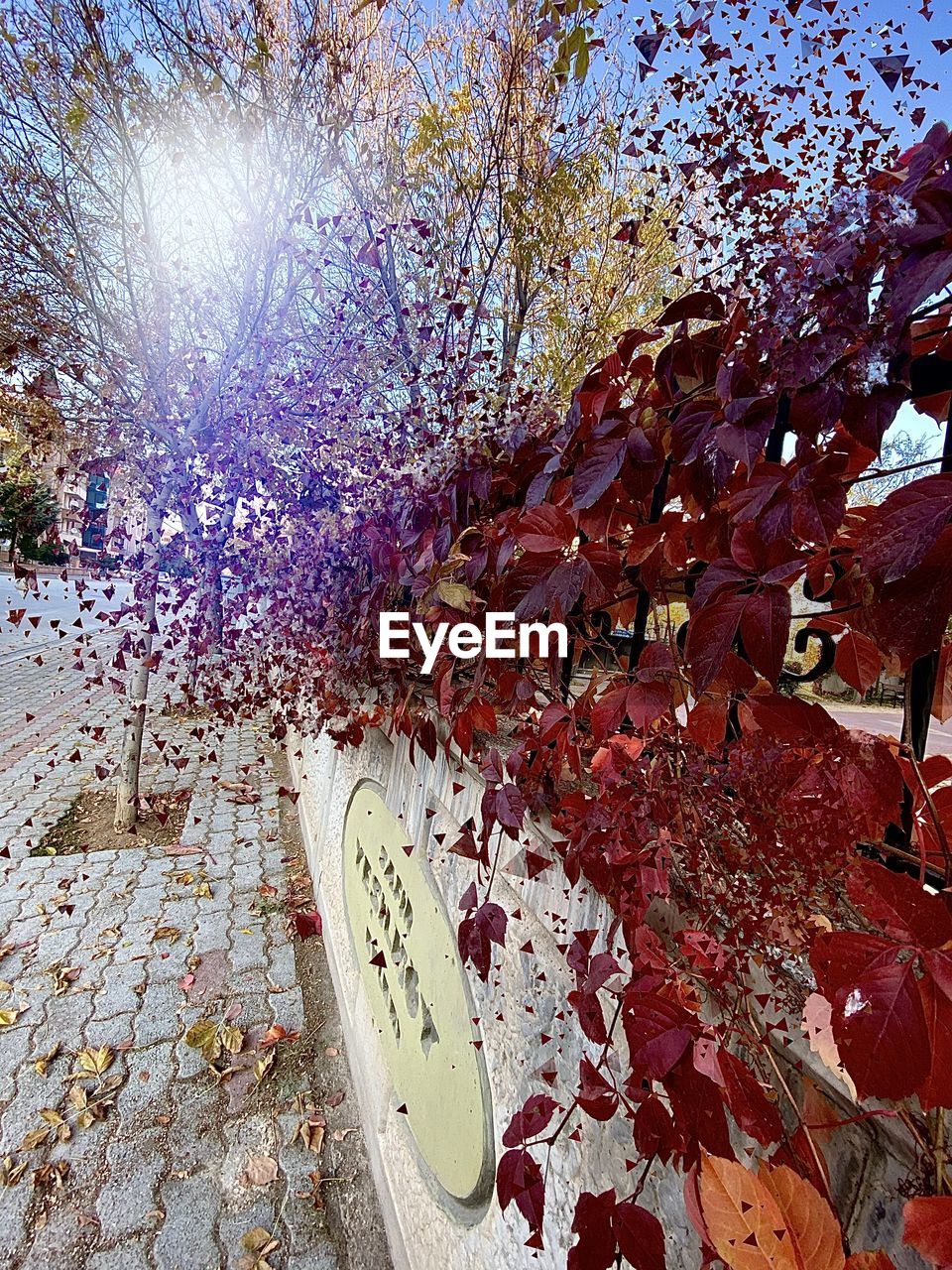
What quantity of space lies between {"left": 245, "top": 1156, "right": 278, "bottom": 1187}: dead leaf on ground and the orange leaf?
2391 mm

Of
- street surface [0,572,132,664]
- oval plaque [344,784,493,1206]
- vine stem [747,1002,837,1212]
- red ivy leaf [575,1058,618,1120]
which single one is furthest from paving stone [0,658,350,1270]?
street surface [0,572,132,664]

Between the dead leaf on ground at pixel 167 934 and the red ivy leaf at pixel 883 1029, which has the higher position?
the red ivy leaf at pixel 883 1029

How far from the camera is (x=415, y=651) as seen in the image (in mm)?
1610

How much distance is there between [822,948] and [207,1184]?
2594mm

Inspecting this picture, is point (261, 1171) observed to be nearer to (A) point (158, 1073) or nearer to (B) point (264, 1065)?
(B) point (264, 1065)

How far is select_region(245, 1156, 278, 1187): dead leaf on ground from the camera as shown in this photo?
2205 millimetres

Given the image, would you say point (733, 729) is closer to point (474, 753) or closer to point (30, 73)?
point (474, 753)

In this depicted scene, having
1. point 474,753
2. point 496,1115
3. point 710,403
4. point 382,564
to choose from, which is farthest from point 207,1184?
point 710,403

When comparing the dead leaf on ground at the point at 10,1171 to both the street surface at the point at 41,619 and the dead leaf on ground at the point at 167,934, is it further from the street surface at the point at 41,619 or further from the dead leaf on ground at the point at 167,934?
the street surface at the point at 41,619

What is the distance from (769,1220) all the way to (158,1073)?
2.93 m

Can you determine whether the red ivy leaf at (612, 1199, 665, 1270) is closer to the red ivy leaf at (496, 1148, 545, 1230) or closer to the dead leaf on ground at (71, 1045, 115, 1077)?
the red ivy leaf at (496, 1148, 545, 1230)

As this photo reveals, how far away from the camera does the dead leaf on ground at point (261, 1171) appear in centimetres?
221

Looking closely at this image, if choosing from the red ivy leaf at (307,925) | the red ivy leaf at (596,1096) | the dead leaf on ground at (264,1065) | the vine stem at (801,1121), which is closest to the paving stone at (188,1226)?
the dead leaf on ground at (264,1065)

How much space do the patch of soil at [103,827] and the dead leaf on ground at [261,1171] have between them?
2.39m
